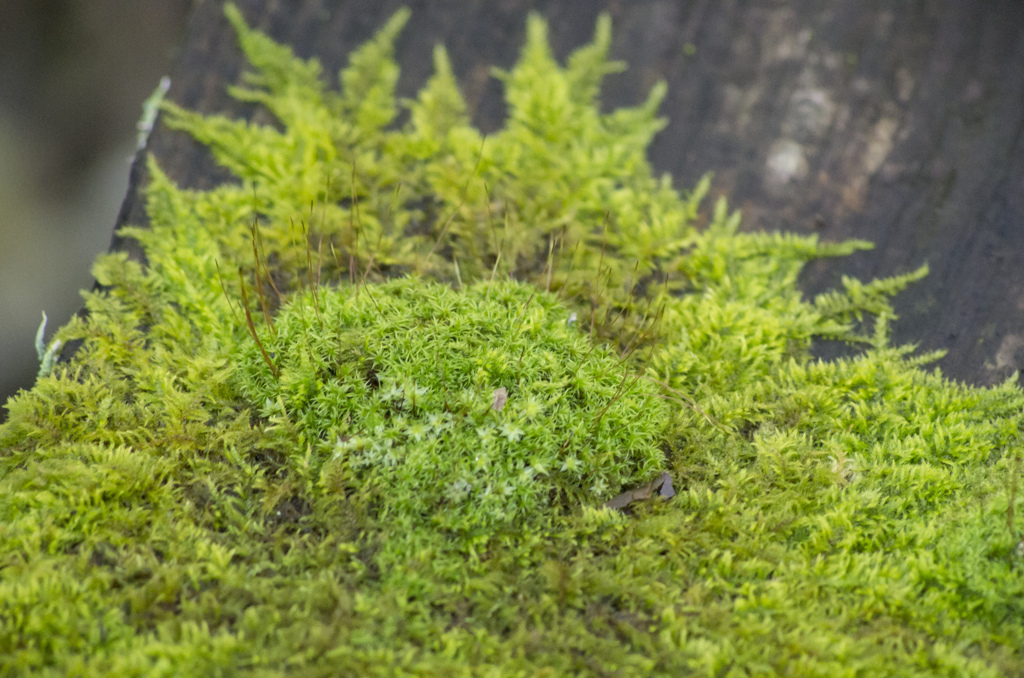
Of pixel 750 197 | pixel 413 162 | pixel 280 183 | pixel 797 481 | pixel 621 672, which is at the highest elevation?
pixel 750 197

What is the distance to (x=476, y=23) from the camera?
114 inches

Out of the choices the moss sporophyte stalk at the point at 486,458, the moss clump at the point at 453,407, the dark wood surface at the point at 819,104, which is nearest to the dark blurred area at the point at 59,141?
the dark wood surface at the point at 819,104

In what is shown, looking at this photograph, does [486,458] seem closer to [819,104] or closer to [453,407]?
[453,407]

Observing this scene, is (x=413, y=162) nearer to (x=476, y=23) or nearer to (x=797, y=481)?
(x=476, y=23)

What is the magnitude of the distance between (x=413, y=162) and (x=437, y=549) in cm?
158

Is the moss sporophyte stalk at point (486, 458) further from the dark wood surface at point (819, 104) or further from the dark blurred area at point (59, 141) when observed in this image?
the dark blurred area at point (59, 141)

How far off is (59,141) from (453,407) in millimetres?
3427

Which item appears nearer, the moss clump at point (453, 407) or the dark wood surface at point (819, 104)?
the moss clump at point (453, 407)

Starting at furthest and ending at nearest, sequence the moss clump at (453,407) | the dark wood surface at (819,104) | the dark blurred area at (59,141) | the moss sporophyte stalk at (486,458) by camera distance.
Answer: the dark blurred area at (59,141)
the dark wood surface at (819,104)
the moss clump at (453,407)
the moss sporophyte stalk at (486,458)

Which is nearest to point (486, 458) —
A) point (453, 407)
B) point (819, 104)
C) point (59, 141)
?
point (453, 407)

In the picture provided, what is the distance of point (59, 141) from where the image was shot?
363 centimetres

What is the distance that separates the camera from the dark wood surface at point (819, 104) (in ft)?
7.52

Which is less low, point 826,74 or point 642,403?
point 826,74

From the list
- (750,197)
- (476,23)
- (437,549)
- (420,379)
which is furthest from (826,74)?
(437,549)
